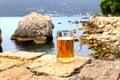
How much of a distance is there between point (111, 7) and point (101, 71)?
56369 mm

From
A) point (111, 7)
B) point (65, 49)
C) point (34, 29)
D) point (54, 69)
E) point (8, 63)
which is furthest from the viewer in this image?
point (111, 7)

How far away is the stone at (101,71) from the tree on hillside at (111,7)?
180 feet

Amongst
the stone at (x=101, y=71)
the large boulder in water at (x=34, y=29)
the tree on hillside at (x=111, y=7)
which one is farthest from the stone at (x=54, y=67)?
the tree on hillside at (x=111, y=7)

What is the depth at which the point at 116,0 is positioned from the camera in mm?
58656

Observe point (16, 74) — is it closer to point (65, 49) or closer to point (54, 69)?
point (54, 69)

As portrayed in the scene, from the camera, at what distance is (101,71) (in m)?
3.47

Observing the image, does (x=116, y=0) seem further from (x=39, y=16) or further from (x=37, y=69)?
(x=37, y=69)

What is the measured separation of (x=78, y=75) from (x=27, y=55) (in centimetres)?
122

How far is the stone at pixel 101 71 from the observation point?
10.8ft

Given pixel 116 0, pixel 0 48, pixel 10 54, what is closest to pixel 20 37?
pixel 0 48

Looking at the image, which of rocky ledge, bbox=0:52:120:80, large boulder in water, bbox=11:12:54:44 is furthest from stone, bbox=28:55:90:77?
large boulder in water, bbox=11:12:54:44

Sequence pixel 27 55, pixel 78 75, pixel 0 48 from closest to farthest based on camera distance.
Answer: pixel 78 75
pixel 27 55
pixel 0 48

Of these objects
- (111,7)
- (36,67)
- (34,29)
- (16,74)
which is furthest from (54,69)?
(111,7)

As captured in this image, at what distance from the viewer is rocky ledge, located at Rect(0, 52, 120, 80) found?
3.38 metres
